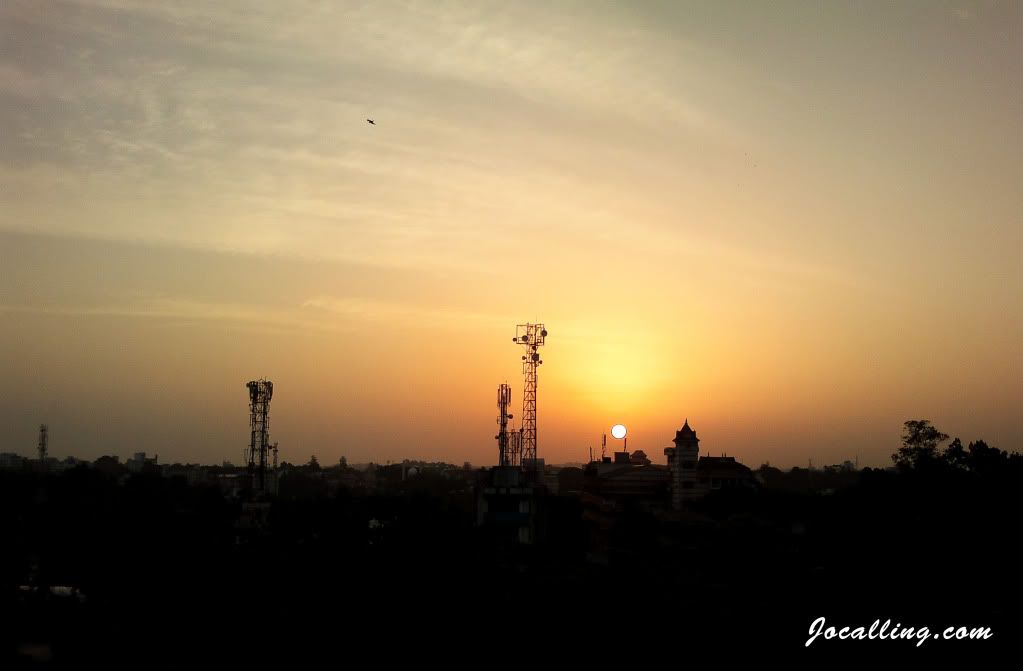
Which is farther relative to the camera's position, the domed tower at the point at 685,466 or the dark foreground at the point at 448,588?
the domed tower at the point at 685,466

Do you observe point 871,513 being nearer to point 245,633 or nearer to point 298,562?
point 298,562

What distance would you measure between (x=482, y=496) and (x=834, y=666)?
133 ft

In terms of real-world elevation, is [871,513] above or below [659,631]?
above

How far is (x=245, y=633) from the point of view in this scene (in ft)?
117

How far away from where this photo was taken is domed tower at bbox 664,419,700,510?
330 feet

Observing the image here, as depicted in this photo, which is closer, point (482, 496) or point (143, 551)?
point (143, 551)

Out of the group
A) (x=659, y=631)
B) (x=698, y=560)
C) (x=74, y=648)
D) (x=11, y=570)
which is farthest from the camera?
(x=698, y=560)

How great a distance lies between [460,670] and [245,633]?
24.3 ft

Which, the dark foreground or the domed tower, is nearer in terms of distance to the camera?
the dark foreground

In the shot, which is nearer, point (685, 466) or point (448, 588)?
Answer: point (448, 588)

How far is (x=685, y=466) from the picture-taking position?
101 m

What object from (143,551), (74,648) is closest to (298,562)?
(143,551)

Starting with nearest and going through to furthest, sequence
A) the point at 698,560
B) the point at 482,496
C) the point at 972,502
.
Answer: the point at 972,502, the point at 698,560, the point at 482,496

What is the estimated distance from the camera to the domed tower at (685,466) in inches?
3964
